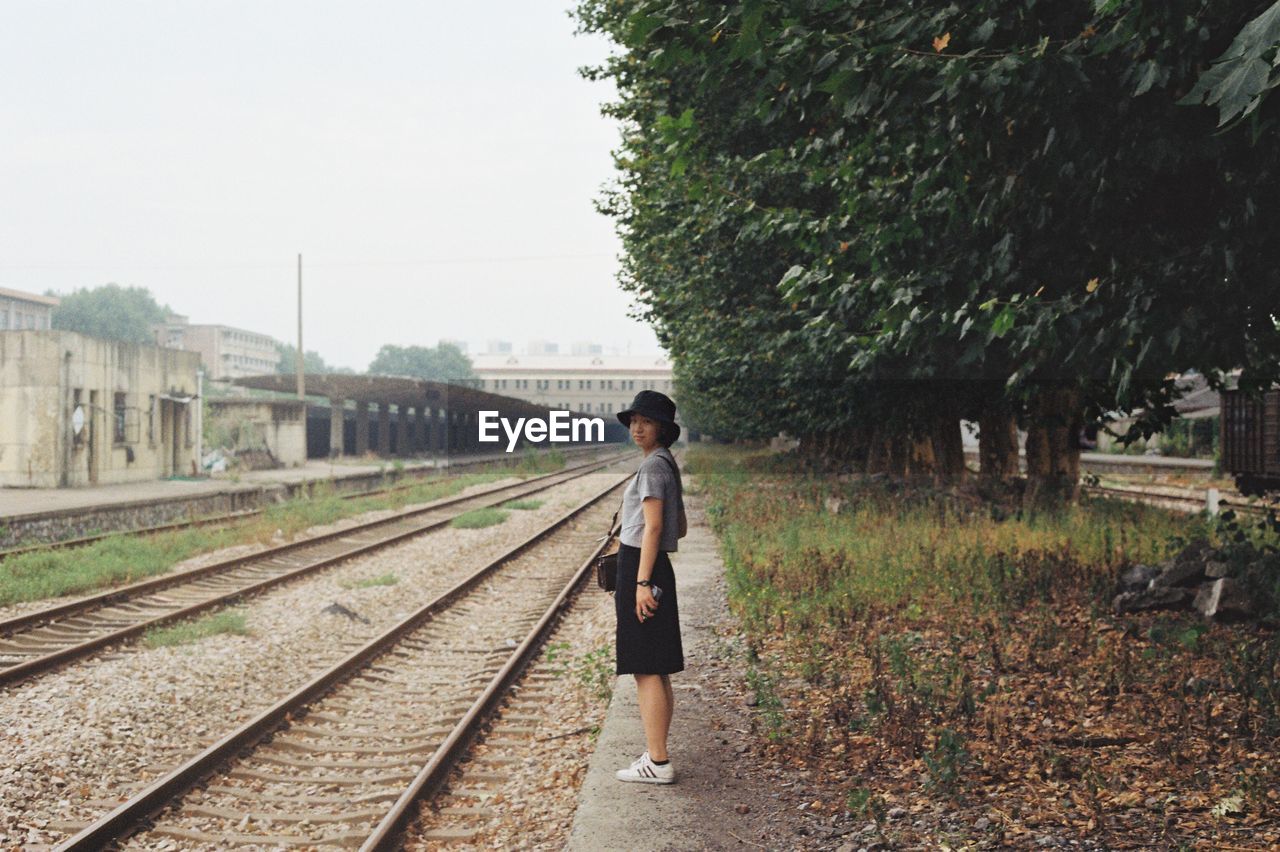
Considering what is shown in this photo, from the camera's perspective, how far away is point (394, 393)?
152 feet

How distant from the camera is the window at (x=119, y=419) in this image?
29078 mm

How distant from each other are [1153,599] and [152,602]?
10705mm

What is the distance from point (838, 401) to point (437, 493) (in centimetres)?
1810

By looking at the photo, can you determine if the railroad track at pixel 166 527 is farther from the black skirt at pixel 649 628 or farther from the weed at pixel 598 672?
the black skirt at pixel 649 628

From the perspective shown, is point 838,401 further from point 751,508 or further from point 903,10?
point 903,10

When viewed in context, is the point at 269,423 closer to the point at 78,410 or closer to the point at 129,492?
the point at 78,410

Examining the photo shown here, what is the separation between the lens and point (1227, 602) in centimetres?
824

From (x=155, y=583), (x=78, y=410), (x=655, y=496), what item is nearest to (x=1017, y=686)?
(x=655, y=496)

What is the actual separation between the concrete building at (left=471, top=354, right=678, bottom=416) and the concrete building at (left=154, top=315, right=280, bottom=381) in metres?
35.0

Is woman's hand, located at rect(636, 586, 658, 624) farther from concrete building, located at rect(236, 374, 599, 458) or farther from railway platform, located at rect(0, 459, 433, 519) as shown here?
concrete building, located at rect(236, 374, 599, 458)

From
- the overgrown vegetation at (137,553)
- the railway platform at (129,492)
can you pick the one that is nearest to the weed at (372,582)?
the overgrown vegetation at (137,553)

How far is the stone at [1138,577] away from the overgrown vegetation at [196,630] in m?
8.37

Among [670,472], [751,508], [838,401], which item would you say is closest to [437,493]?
[751,508]

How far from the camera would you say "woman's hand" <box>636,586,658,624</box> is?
Answer: 5051mm
